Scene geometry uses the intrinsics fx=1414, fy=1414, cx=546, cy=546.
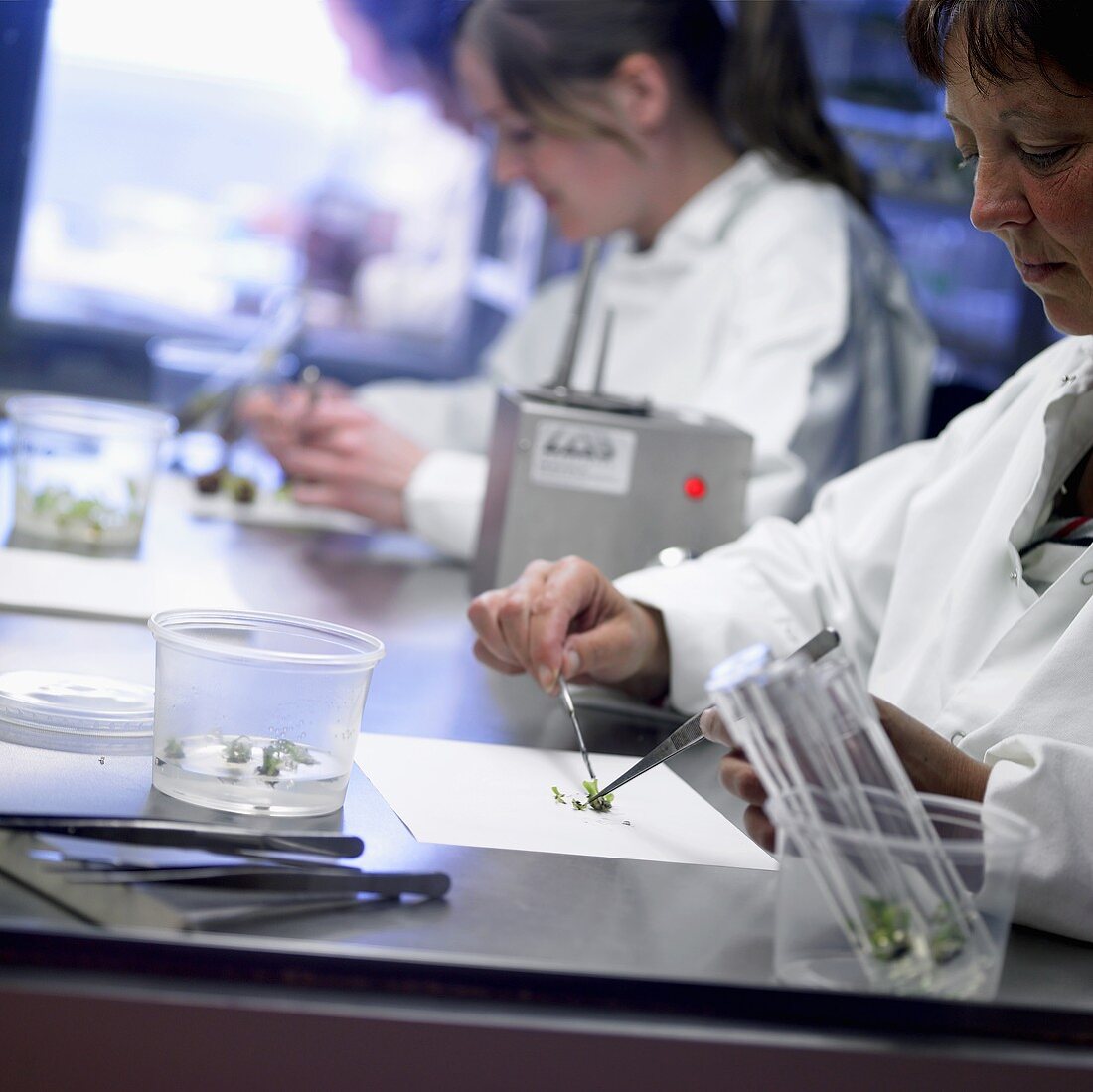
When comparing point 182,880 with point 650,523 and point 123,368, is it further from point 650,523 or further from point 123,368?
point 123,368

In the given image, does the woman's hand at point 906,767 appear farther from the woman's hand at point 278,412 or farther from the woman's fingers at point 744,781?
the woman's hand at point 278,412

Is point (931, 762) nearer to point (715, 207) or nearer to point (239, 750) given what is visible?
point (239, 750)

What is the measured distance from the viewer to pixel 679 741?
33.3 inches

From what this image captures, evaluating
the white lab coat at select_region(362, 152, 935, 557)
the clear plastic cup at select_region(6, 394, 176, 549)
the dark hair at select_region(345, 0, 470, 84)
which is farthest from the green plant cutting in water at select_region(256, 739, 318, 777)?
the dark hair at select_region(345, 0, 470, 84)

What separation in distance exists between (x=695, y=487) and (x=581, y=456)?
5.0 inches

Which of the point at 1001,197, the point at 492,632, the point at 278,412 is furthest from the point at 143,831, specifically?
the point at 278,412

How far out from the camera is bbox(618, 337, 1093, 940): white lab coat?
29.8 inches

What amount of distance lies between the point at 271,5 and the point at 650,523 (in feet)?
Answer: 6.53

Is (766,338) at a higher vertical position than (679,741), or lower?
higher

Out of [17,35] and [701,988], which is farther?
[17,35]

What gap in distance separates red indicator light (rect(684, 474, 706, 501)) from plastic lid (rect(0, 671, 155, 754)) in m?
0.73

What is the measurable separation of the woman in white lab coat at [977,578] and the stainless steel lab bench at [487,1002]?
0.11m

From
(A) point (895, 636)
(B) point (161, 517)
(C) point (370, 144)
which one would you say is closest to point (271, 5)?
(C) point (370, 144)

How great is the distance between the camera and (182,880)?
24.4 inches
